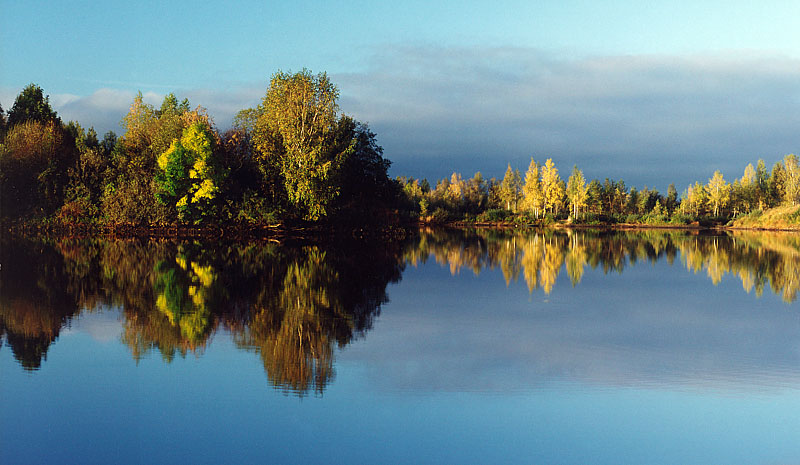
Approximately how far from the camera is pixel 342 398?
6.21 metres

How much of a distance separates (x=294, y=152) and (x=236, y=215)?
239 inches

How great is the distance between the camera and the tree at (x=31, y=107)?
57188 millimetres

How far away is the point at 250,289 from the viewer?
13.7 meters

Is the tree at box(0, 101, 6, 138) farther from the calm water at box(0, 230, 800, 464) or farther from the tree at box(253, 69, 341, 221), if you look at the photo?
the calm water at box(0, 230, 800, 464)

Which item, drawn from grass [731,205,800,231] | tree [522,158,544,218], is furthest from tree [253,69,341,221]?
grass [731,205,800,231]

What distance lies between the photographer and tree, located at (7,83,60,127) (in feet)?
188

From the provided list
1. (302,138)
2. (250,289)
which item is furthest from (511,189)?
(250,289)

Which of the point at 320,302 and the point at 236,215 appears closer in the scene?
the point at 320,302

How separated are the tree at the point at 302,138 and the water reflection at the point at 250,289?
1061cm

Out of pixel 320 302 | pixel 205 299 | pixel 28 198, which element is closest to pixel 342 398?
pixel 320 302

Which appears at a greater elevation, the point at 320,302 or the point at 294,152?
the point at 294,152

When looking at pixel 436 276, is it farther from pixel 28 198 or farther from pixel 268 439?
pixel 28 198

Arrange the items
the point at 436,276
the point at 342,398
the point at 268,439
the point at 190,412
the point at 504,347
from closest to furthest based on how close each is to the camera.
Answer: the point at 268,439 → the point at 190,412 → the point at 342,398 → the point at 504,347 → the point at 436,276

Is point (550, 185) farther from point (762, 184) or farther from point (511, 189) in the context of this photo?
point (762, 184)
